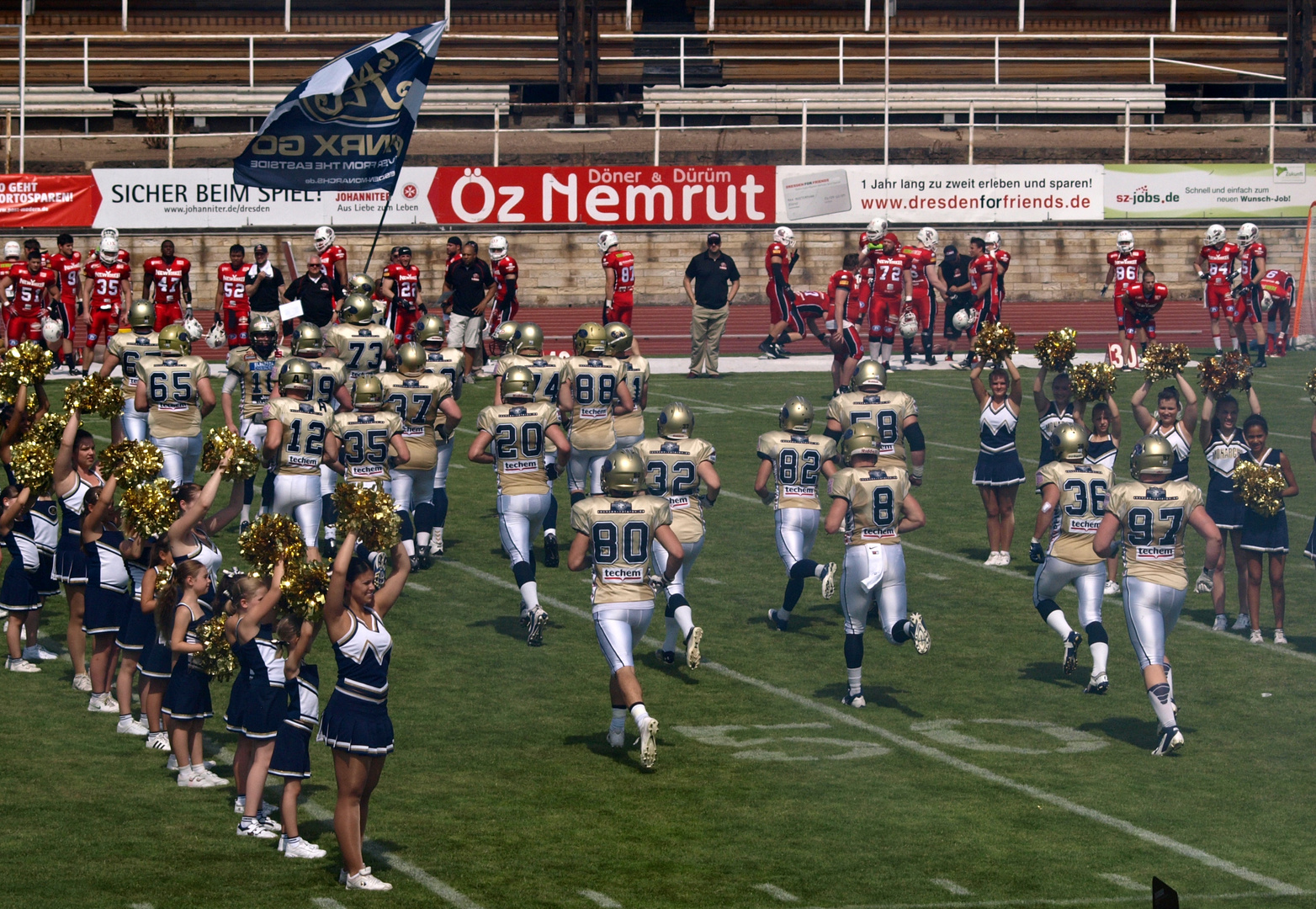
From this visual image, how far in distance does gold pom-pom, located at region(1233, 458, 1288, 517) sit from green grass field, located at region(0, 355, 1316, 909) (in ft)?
3.60

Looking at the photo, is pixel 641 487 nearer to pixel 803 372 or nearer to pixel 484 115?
pixel 803 372

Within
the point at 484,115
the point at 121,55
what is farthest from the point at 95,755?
the point at 121,55

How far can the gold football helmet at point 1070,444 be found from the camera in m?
12.1

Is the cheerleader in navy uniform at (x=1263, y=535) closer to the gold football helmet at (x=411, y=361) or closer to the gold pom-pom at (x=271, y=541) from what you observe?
the gold football helmet at (x=411, y=361)

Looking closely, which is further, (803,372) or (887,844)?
(803,372)

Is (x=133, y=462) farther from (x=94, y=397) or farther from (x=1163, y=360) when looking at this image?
(x=1163, y=360)

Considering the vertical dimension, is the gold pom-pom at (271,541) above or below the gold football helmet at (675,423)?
below

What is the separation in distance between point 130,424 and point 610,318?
29.3 ft

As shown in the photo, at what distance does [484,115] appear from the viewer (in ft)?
118

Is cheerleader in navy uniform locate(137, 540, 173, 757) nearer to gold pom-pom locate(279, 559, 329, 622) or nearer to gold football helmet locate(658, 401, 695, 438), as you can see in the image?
gold pom-pom locate(279, 559, 329, 622)

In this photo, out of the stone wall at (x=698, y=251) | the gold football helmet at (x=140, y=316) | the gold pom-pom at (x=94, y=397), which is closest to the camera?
the gold pom-pom at (x=94, y=397)

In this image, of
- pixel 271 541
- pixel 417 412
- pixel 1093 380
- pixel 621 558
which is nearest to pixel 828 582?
pixel 1093 380

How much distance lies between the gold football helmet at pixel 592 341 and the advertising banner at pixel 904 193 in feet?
56.6

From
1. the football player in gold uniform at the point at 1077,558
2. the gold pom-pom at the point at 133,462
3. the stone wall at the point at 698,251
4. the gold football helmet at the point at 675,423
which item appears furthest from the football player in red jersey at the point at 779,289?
the gold pom-pom at the point at 133,462
